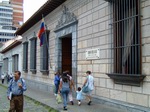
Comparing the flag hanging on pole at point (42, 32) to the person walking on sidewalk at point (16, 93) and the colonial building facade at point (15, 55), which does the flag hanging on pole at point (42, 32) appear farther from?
the colonial building facade at point (15, 55)

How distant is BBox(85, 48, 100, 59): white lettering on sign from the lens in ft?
32.7

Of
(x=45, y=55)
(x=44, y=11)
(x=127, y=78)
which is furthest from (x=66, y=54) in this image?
(x=127, y=78)

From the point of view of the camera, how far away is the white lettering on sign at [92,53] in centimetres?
995

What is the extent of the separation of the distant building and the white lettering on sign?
342ft

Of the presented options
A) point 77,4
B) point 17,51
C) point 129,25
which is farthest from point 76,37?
point 17,51

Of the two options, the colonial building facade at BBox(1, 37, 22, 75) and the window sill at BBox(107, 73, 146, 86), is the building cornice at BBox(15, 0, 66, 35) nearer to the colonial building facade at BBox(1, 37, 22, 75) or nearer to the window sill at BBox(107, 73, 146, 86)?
the colonial building facade at BBox(1, 37, 22, 75)

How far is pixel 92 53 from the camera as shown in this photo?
10438mm

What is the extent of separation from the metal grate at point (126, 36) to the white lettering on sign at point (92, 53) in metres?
1.24

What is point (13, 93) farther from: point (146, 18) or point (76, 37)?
point (76, 37)

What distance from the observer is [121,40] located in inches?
338

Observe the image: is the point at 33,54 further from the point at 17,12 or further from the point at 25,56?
the point at 17,12

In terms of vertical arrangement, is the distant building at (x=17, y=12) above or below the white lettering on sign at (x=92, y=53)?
above

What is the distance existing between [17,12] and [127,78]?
4365 inches

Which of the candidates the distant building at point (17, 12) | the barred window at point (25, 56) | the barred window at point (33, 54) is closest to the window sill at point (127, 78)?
the barred window at point (33, 54)
